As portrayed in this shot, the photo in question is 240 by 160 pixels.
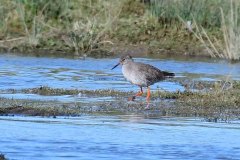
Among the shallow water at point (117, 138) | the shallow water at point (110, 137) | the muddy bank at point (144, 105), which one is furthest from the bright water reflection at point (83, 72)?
the shallow water at point (117, 138)

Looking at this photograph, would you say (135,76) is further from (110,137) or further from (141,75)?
(110,137)

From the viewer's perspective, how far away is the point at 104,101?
15.2m

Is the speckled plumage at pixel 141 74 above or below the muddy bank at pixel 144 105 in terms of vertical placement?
above

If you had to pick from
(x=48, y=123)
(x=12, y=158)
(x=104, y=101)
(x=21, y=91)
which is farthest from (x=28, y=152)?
(x=21, y=91)

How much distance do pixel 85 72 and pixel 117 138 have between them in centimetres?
820

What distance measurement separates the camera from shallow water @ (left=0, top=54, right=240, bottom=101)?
17.8 metres

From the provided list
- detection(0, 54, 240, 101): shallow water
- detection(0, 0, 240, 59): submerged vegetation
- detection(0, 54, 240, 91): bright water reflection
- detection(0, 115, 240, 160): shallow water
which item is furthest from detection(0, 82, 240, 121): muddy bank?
detection(0, 0, 240, 59): submerged vegetation

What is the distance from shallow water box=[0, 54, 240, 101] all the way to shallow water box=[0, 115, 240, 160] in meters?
2.77

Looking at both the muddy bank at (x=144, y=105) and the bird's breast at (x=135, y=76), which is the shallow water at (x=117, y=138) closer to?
the muddy bank at (x=144, y=105)

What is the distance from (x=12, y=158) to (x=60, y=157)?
538 millimetres

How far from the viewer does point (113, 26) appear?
24062 mm

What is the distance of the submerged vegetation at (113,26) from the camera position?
902 inches

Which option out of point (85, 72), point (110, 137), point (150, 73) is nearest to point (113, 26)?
point (85, 72)

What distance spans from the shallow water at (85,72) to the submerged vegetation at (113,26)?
0.94 metres
